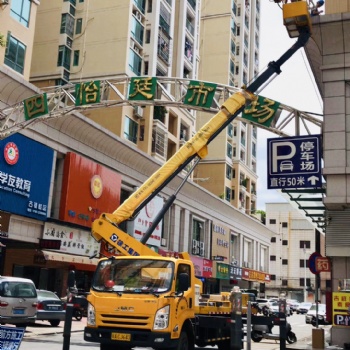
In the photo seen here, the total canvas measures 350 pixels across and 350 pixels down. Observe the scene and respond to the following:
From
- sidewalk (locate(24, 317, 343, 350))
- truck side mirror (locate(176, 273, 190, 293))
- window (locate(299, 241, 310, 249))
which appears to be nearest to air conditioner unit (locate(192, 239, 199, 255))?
sidewalk (locate(24, 317, 343, 350))

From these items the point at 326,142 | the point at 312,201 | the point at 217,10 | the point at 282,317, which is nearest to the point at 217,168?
the point at 217,10

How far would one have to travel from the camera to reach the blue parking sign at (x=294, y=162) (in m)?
17.1

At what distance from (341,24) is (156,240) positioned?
83.2 ft

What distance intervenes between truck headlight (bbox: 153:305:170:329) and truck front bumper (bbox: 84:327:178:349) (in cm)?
16

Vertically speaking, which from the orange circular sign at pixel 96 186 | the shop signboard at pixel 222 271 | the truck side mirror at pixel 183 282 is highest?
the orange circular sign at pixel 96 186

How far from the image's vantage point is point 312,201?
2223 cm

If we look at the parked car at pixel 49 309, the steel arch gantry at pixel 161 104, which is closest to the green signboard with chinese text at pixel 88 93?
the steel arch gantry at pixel 161 104

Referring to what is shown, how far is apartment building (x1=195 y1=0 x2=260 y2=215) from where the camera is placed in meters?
62.2

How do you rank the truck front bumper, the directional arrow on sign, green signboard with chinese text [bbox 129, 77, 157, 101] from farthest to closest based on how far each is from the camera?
green signboard with chinese text [bbox 129, 77, 157, 101] < the directional arrow on sign < the truck front bumper

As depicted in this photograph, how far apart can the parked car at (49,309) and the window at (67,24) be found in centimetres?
2567

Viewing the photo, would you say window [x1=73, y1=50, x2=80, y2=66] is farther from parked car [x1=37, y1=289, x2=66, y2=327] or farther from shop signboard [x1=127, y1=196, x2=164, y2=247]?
parked car [x1=37, y1=289, x2=66, y2=327]

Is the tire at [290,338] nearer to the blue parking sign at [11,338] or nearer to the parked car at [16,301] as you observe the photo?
the parked car at [16,301]

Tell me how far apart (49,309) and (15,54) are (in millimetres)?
15764

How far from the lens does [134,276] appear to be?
11547 mm
